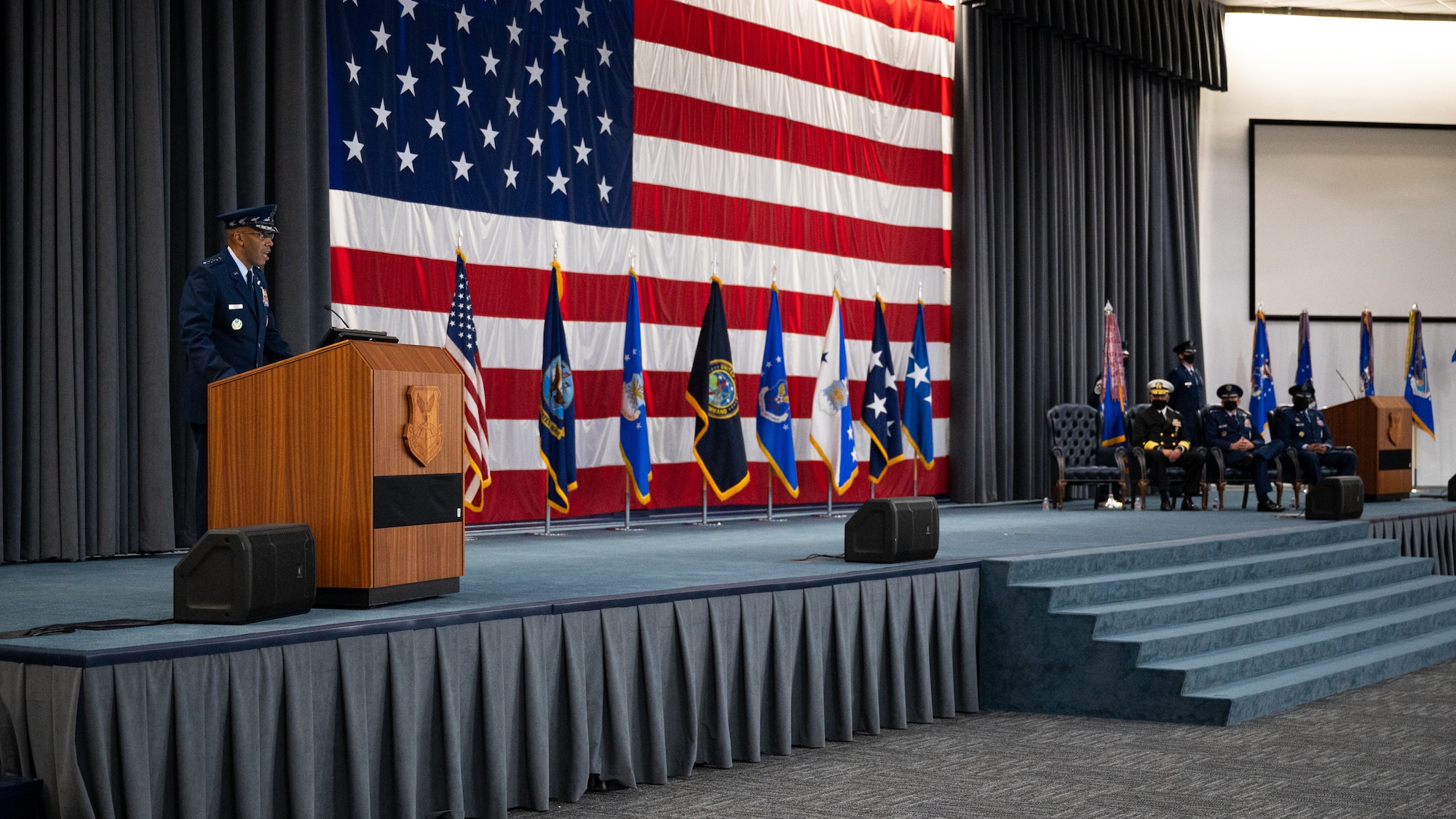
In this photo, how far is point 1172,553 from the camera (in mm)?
6988

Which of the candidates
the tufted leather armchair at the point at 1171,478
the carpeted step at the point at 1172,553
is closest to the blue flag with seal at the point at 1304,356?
the tufted leather armchair at the point at 1171,478

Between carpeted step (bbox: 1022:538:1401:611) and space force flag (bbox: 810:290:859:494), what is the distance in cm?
289

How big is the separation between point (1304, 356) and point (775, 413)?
7214mm

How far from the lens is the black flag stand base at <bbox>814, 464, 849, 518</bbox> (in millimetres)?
9812

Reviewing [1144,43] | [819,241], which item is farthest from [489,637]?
[1144,43]

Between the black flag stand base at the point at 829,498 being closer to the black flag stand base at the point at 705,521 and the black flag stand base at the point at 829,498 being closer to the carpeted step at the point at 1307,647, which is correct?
the black flag stand base at the point at 705,521

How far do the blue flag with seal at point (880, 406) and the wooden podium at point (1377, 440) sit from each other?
394 cm

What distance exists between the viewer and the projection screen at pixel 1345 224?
47.5 ft

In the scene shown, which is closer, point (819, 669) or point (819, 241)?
point (819, 669)

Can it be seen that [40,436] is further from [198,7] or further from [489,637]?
[489,637]

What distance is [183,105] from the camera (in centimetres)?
678

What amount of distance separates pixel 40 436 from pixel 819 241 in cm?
572

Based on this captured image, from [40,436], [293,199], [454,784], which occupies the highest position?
[293,199]

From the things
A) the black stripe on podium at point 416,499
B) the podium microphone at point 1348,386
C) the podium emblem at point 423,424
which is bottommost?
the black stripe on podium at point 416,499
